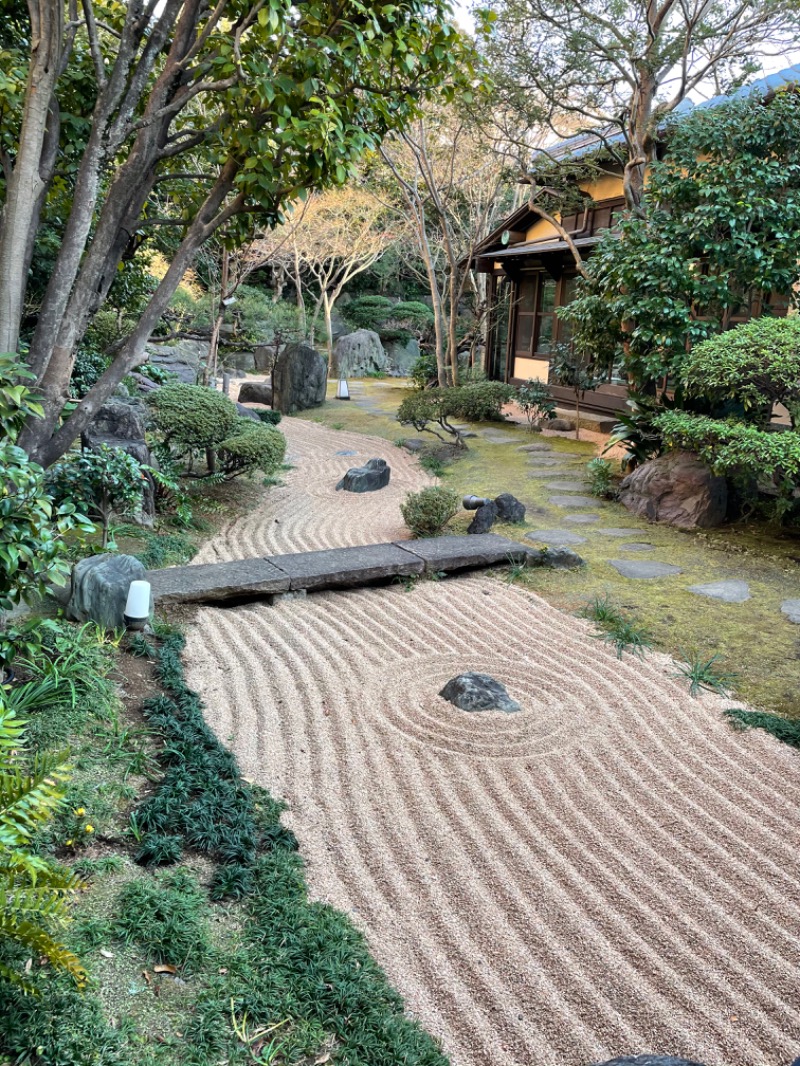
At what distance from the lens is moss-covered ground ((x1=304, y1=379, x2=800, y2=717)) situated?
14.9 feet

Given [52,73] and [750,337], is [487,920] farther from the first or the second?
[750,337]

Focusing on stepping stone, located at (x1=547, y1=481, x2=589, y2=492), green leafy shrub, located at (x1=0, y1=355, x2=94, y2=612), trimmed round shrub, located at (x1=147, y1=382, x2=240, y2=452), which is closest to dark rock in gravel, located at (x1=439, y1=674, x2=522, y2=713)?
green leafy shrub, located at (x1=0, y1=355, x2=94, y2=612)

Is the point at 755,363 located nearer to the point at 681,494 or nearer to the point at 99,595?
the point at 681,494

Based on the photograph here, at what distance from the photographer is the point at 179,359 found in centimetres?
1479

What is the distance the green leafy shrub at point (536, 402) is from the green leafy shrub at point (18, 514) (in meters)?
10.9

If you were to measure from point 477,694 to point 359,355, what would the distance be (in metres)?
20.6

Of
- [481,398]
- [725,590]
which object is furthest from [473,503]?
[481,398]

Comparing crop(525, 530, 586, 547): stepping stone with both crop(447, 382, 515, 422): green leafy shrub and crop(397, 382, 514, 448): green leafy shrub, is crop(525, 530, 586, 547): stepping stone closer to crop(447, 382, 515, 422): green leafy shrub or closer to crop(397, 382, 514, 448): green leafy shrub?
crop(397, 382, 514, 448): green leafy shrub

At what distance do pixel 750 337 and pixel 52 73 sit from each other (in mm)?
5367

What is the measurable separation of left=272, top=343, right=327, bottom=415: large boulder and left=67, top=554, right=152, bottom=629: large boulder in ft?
38.9

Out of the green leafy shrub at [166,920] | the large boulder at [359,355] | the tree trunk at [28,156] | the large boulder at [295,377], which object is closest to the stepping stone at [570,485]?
the tree trunk at [28,156]

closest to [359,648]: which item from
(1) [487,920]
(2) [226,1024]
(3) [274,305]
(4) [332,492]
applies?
(1) [487,920]

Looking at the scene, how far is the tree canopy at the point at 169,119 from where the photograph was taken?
373cm

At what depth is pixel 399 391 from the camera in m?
19.5
